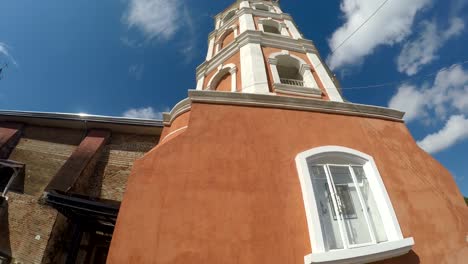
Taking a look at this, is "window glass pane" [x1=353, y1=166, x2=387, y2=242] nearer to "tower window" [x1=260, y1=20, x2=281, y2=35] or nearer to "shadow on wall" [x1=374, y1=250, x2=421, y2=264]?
"shadow on wall" [x1=374, y1=250, x2=421, y2=264]

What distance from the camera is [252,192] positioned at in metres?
4.25

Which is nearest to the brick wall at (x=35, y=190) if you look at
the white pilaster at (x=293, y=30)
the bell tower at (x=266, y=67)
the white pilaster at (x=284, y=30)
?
the bell tower at (x=266, y=67)

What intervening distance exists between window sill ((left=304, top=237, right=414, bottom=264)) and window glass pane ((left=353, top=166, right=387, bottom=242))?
41cm

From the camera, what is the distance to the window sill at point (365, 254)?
3.61m

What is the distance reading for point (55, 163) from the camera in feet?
29.4

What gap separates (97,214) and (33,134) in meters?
7.19

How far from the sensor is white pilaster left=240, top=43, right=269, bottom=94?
6953 millimetres

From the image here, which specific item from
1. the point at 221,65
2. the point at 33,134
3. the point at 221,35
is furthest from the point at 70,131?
the point at 221,35

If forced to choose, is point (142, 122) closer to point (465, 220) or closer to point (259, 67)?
point (259, 67)

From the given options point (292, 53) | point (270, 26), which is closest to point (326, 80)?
point (292, 53)

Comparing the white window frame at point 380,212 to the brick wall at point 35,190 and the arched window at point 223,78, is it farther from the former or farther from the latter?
the brick wall at point 35,190

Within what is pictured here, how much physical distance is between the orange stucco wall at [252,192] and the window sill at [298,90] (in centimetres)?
151

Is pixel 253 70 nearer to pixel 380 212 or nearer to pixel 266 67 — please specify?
pixel 266 67

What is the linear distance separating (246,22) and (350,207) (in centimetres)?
968
